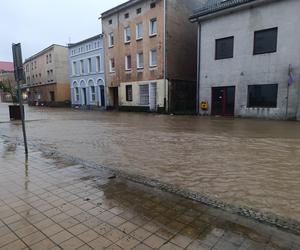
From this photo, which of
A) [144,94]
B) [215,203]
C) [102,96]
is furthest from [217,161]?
[102,96]

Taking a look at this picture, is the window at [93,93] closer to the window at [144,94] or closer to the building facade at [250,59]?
the window at [144,94]

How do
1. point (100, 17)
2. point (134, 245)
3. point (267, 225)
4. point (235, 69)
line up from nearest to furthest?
point (134, 245), point (267, 225), point (235, 69), point (100, 17)

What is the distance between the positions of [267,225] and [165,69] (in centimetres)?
1835

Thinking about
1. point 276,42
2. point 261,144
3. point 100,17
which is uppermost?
point 100,17

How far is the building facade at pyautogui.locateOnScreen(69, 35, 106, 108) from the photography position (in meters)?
27.5

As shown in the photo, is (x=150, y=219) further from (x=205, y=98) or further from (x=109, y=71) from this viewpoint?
(x=109, y=71)

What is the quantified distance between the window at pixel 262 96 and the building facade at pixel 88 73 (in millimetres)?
16473

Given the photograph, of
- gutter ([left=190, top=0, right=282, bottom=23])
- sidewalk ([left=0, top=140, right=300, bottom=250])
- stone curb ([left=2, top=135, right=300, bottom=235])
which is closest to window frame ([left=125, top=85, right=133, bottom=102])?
gutter ([left=190, top=0, right=282, bottom=23])

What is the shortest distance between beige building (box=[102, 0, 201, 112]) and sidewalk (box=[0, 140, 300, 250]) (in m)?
16.8

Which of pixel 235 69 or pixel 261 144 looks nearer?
pixel 261 144

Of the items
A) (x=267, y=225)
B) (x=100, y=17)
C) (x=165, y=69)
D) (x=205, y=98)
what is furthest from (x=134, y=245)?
(x=100, y=17)

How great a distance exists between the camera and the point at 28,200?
361 centimetres

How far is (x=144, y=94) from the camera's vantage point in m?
22.6

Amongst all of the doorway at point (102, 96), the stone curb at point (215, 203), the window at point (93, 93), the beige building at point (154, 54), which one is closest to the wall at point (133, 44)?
the beige building at point (154, 54)
